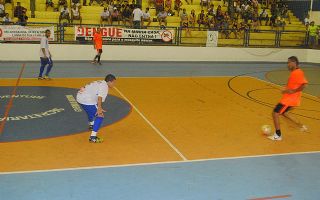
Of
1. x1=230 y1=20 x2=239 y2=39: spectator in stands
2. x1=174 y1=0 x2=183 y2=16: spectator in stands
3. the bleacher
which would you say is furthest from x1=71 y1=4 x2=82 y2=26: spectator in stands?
x1=230 y1=20 x2=239 y2=39: spectator in stands

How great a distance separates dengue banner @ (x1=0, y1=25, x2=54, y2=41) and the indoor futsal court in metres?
5.38

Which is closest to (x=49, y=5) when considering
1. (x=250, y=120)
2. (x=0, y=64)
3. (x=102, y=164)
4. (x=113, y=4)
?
(x=113, y=4)

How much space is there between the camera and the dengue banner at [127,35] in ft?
68.5

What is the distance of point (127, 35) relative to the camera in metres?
21.6

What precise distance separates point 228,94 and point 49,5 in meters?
14.2

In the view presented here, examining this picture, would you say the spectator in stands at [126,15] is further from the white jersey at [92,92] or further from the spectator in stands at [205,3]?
the white jersey at [92,92]

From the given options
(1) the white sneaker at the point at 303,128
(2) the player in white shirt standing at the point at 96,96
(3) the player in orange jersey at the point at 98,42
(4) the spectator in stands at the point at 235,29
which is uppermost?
(4) the spectator in stands at the point at 235,29

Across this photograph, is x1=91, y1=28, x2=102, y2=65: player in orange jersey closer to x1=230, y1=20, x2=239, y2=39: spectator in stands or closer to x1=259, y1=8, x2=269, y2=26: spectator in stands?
x1=230, y1=20, x2=239, y2=39: spectator in stands

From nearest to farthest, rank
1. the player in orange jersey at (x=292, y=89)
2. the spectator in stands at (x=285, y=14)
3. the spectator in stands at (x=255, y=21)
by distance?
1. the player in orange jersey at (x=292, y=89)
2. the spectator in stands at (x=255, y=21)
3. the spectator in stands at (x=285, y=14)

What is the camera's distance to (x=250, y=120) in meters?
10.4

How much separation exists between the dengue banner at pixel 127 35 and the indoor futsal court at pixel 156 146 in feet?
21.5

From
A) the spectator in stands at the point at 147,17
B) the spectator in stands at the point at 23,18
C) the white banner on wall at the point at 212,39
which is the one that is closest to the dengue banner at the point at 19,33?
the spectator in stands at the point at 23,18

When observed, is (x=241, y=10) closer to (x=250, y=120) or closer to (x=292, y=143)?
(x=250, y=120)

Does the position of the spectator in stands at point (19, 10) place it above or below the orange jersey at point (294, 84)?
above
